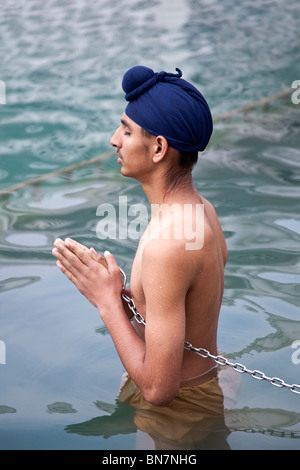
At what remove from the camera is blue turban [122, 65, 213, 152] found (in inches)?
97.7

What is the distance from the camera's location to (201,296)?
2.55m

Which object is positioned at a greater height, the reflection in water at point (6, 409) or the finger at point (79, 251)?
the finger at point (79, 251)

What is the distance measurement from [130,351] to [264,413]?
833 millimetres

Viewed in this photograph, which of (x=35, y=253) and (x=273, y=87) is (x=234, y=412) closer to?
(x=35, y=253)

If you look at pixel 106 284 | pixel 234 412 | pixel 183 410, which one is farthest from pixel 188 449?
pixel 106 284

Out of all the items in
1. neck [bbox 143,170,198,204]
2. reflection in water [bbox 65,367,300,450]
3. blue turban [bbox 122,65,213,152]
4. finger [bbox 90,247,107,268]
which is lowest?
reflection in water [bbox 65,367,300,450]

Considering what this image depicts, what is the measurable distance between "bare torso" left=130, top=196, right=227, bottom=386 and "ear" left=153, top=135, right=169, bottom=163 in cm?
21

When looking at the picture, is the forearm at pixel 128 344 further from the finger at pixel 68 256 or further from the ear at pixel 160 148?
the ear at pixel 160 148

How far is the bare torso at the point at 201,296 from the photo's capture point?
8.21 ft

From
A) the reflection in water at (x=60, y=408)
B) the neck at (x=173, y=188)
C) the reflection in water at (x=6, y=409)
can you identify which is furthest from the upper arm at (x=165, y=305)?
the reflection in water at (x=6, y=409)

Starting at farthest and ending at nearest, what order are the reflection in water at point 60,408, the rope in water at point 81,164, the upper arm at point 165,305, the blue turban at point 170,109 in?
the rope in water at point 81,164, the reflection in water at point 60,408, the blue turban at point 170,109, the upper arm at point 165,305

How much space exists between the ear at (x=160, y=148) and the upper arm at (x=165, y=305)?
32 cm

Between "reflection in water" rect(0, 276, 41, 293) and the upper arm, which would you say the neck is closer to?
the upper arm

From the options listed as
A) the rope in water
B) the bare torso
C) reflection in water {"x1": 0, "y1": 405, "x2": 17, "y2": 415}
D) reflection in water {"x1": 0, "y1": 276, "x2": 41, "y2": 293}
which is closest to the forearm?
the bare torso
